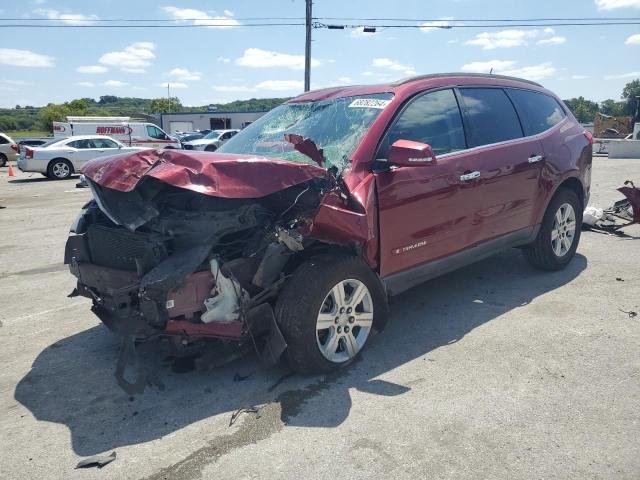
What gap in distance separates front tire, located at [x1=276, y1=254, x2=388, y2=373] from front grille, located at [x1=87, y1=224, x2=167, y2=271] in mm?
831

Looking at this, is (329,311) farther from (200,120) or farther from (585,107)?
(585,107)

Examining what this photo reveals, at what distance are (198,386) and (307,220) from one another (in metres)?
1.31

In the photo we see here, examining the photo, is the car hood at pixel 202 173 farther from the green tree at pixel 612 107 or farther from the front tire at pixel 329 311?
the green tree at pixel 612 107

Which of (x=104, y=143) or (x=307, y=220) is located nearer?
(x=307, y=220)

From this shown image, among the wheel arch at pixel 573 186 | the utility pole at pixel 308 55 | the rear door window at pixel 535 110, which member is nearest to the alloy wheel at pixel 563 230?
the wheel arch at pixel 573 186

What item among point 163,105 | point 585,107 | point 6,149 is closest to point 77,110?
point 163,105

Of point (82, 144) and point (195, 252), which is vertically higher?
point (82, 144)

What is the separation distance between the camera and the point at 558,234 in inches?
214

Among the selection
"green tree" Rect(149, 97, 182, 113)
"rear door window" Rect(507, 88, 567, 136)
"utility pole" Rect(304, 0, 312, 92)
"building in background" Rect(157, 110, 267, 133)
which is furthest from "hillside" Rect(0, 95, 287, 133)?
"rear door window" Rect(507, 88, 567, 136)

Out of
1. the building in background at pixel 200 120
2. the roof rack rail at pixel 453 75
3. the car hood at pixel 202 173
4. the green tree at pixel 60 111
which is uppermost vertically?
the green tree at pixel 60 111

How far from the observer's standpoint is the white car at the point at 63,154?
1838 cm

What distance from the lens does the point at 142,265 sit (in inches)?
119

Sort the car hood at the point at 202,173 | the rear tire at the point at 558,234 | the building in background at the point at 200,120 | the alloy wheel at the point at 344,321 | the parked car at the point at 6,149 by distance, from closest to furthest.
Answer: the car hood at the point at 202,173, the alloy wheel at the point at 344,321, the rear tire at the point at 558,234, the parked car at the point at 6,149, the building in background at the point at 200,120

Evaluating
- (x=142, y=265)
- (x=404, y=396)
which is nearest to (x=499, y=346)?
(x=404, y=396)
